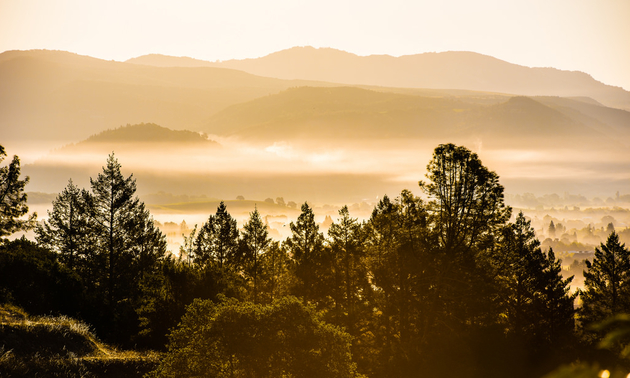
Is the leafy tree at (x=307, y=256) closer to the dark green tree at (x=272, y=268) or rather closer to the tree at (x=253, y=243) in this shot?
the dark green tree at (x=272, y=268)

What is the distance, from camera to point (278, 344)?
31.8m

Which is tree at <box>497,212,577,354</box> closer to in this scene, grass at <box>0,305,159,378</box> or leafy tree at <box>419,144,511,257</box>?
leafy tree at <box>419,144,511,257</box>

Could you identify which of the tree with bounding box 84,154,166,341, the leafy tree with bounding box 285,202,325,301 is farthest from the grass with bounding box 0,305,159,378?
the tree with bounding box 84,154,166,341

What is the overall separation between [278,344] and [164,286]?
2392cm

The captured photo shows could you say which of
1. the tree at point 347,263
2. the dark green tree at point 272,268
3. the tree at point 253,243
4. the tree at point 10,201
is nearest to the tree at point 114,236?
the tree at point 10,201

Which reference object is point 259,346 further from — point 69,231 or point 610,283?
point 610,283

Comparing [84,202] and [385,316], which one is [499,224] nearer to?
[385,316]

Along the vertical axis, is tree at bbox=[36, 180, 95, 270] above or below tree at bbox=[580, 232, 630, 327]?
above

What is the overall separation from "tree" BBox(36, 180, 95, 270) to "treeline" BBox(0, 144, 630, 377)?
198mm

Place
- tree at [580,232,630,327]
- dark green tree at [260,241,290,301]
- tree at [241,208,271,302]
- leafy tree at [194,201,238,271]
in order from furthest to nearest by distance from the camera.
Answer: leafy tree at [194,201,238,271], tree at [241,208,271,302], dark green tree at [260,241,290,301], tree at [580,232,630,327]

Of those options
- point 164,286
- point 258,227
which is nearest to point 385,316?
point 164,286

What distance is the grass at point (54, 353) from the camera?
29.6 m

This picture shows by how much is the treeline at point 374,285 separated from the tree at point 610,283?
172 millimetres

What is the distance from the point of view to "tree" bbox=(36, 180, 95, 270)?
213 feet
